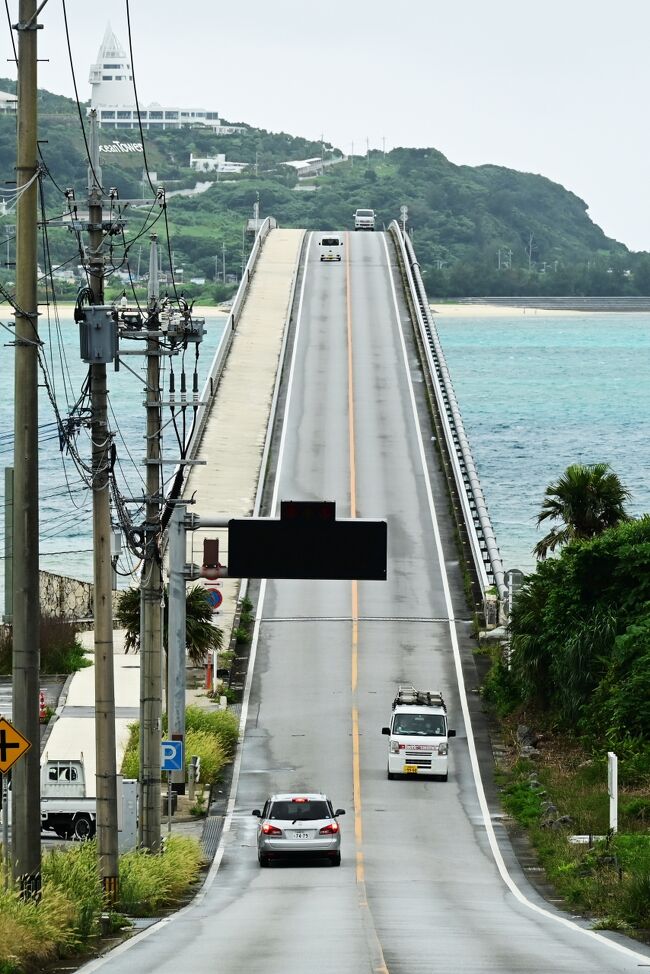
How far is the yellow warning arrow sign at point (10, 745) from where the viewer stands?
898 inches

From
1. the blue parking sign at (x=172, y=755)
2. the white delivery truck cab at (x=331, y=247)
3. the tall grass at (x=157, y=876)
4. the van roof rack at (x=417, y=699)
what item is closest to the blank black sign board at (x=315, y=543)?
the blue parking sign at (x=172, y=755)

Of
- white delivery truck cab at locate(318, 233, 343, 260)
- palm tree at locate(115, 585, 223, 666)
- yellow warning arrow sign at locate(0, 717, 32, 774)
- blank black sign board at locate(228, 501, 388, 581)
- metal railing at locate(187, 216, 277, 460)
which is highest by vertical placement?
white delivery truck cab at locate(318, 233, 343, 260)

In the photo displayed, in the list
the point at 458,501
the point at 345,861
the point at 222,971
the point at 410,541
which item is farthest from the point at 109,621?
the point at 458,501

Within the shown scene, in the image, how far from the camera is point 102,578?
27406 mm

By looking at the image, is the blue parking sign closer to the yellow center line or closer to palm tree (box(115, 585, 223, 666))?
the yellow center line

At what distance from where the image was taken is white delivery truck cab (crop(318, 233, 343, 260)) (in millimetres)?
131038

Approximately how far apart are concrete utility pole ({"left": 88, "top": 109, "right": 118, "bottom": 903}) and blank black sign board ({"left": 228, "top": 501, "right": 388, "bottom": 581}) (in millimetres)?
8670

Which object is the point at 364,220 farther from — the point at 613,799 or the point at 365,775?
the point at 613,799

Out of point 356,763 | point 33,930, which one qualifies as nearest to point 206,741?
point 356,763

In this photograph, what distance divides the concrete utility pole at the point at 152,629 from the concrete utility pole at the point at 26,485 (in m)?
9.73

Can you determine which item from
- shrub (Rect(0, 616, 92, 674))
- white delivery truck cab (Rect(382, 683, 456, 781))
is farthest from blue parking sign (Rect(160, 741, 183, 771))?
shrub (Rect(0, 616, 92, 674))

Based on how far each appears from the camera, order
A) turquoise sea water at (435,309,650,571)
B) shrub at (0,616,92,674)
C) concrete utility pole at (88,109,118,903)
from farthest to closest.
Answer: turquoise sea water at (435,309,650,571) → shrub at (0,616,92,674) → concrete utility pole at (88,109,118,903)

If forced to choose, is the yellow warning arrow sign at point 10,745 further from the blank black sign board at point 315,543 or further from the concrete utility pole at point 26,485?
the blank black sign board at point 315,543

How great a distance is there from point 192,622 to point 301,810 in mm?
16069
